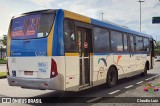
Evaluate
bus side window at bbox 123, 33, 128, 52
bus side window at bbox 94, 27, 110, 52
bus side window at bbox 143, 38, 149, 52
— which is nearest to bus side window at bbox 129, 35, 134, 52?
bus side window at bbox 123, 33, 128, 52

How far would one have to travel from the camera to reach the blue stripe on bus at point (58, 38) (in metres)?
8.20

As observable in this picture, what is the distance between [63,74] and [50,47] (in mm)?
924

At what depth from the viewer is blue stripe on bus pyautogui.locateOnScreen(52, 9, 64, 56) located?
8195 millimetres

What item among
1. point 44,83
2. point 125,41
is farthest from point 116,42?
point 44,83

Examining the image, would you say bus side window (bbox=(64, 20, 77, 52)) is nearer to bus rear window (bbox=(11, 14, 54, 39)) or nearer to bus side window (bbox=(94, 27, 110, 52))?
bus rear window (bbox=(11, 14, 54, 39))

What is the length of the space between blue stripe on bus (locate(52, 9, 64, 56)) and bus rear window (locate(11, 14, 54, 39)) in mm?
233

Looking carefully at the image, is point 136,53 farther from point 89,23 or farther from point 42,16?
point 42,16

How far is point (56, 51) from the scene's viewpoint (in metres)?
8.19

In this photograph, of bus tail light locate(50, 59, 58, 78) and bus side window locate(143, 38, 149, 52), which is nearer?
bus tail light locate(50, 59, 58, 78)

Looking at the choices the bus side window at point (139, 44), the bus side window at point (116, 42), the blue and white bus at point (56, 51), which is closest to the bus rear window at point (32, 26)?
the blue and white bus at point (56, 51)

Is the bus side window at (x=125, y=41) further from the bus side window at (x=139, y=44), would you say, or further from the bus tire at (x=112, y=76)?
the bus side window at (x=139, y=44)

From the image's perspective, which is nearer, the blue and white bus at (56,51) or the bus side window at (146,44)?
the blue and white bus at (56,51)

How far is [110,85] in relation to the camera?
1208 centimetres

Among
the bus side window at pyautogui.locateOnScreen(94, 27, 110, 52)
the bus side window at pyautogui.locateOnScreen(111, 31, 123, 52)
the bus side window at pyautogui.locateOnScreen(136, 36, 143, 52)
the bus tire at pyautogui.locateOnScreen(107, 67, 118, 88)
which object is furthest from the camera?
the bus side window at pyautogui.locateOnScreen(136, 36, 143, 52)
